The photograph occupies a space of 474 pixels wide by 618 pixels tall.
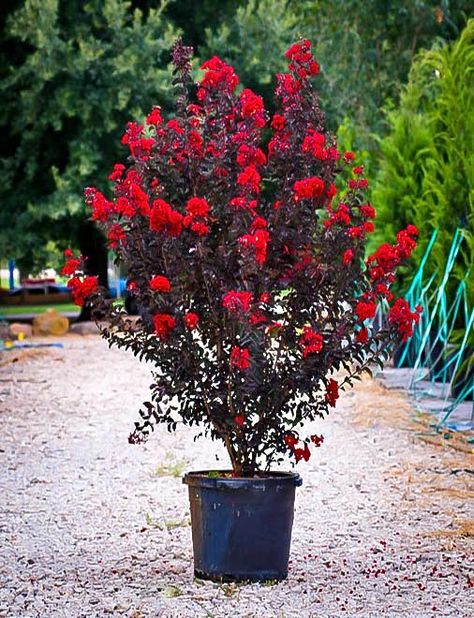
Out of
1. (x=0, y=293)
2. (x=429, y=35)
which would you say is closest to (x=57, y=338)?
(x=429, y=35)

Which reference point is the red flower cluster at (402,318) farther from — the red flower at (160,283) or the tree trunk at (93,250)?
the tree trunk at (93,250)

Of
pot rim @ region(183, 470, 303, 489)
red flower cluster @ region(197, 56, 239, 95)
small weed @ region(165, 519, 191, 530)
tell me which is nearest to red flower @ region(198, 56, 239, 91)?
red flower cluster @ region(197, 56, 239, 95)

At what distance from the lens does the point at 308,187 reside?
3861 mm

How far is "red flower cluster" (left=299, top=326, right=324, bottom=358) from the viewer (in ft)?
12.5

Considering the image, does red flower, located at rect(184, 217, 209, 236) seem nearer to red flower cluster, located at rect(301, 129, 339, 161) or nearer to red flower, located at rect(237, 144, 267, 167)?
red flower, located at rect(237, 144, 267, 167)

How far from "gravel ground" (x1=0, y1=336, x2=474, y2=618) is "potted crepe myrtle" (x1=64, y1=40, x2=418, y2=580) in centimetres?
29

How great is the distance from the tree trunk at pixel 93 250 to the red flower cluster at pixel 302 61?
12.7 m

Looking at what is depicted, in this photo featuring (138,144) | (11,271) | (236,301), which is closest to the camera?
(236,301)

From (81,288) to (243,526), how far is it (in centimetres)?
99

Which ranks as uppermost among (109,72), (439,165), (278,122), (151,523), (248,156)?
(109,72)

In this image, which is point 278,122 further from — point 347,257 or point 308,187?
point 347,257

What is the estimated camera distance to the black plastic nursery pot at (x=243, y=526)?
390 cm

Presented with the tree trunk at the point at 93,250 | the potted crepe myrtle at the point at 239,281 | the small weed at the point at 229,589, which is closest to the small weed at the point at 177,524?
the potted crepe myrtle at the point at 239,281

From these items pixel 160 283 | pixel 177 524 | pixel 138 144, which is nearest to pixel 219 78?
pixel 138 144
